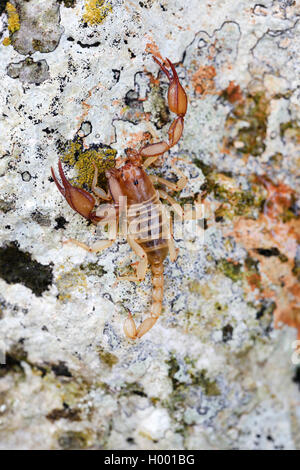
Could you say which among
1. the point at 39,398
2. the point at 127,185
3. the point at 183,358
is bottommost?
the point at 39,398

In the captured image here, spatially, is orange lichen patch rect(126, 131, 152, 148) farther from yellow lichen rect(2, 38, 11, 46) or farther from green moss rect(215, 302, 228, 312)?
green moss rect(215, 302, 228, 312)

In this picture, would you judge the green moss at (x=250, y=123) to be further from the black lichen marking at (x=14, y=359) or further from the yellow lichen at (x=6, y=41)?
the black lichen marking at (x=14, y=359)

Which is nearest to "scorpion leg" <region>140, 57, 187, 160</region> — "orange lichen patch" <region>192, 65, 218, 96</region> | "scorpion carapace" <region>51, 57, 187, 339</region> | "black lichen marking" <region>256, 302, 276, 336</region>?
"scorpion carapace" <region>51, 57, 187, 339</region>

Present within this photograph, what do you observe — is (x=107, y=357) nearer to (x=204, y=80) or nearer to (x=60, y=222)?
(x=60, y=222)

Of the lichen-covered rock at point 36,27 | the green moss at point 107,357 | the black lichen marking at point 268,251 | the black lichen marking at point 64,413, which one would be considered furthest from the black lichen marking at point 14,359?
the lichen-covered rock at point 36,27

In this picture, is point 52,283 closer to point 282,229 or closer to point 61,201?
point 61,201

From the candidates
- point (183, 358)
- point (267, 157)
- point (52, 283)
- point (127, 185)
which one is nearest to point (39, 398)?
point (52, 283)
